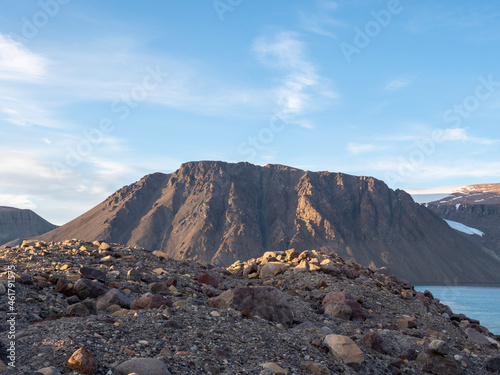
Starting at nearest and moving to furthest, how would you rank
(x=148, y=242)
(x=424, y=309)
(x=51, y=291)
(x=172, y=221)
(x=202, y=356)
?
(x=202, y=356), (x=51, y=291), (x=424, y=309), (x=148, y=242), (x=172, y=221)

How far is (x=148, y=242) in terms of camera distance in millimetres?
123188

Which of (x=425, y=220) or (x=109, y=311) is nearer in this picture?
(x=109, y=311)

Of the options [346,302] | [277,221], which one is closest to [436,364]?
[346,302]

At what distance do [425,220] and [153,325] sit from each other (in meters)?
164

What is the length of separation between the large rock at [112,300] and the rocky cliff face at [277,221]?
103835mm

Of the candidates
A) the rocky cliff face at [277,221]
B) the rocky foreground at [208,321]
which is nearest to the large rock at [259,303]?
the rocky foreground at [208,321]

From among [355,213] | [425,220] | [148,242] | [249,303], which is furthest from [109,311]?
[425,220]

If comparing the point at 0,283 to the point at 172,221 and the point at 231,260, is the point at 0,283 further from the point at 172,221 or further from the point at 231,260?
the point at 172,221

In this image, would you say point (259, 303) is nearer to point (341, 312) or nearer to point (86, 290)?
point (341, 312)

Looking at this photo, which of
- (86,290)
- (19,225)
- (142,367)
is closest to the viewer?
(142,367)

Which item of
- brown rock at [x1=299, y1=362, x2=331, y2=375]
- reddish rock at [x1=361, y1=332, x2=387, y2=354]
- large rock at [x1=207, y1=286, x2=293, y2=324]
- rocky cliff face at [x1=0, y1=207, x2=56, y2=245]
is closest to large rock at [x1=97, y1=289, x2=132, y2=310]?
large rock at [x1=207, y1=286, x2=293, y2=324]

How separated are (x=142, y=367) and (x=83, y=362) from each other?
73cm

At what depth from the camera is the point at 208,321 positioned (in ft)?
25.2

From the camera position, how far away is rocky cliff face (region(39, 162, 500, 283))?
4951 inches
